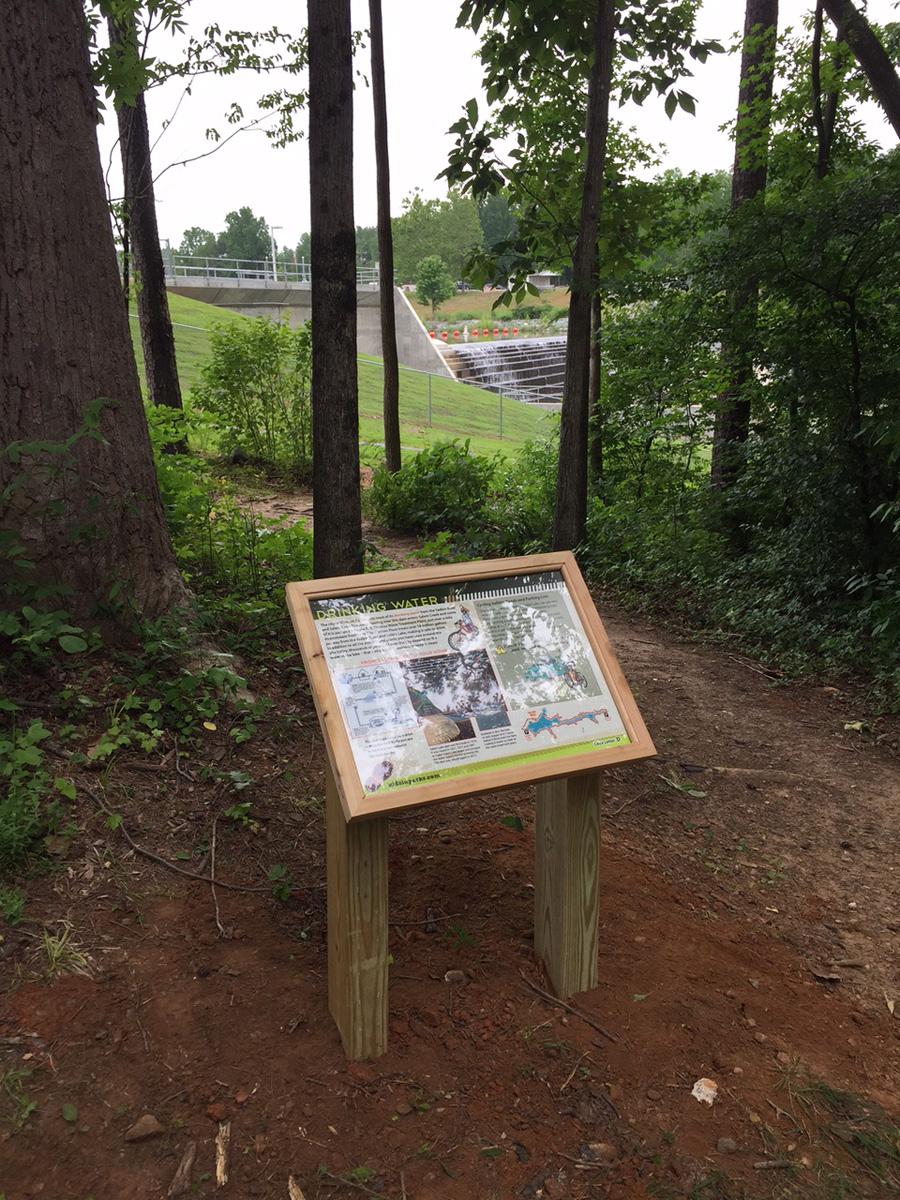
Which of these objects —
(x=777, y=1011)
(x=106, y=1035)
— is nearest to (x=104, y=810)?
(x=106, y=1035)

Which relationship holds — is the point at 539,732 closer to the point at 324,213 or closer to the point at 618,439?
the point at 324,213

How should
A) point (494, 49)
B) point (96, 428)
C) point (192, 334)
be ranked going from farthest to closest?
1. point (192, 334)
2. point (494, 49)
3. point (96, 428)

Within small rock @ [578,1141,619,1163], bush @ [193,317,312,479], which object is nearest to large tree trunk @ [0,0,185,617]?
small rock @ [578,1141,619,1163]

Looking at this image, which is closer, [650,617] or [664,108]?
[664,108]

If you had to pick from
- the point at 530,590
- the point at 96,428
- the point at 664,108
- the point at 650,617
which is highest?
the point at 664,108

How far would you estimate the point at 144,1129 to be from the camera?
2129 mm

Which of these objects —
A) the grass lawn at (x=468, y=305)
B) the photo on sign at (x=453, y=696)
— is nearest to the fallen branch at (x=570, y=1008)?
the photo on sign at (x=453, y=696)

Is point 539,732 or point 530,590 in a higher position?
point 530,590

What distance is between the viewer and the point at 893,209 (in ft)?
18.9

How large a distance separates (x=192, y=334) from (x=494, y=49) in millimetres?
27181

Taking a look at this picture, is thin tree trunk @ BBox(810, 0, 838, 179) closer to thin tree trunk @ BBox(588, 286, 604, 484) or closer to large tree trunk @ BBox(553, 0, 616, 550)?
large tree trunk @ BBox(553, 0, 616, 550)

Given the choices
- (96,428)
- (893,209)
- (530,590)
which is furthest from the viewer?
(893,209)

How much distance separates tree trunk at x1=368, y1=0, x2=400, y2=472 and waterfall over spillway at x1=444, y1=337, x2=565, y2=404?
27.7 meters

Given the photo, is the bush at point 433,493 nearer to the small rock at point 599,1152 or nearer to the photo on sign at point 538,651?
the photo on sign at point 538,651
